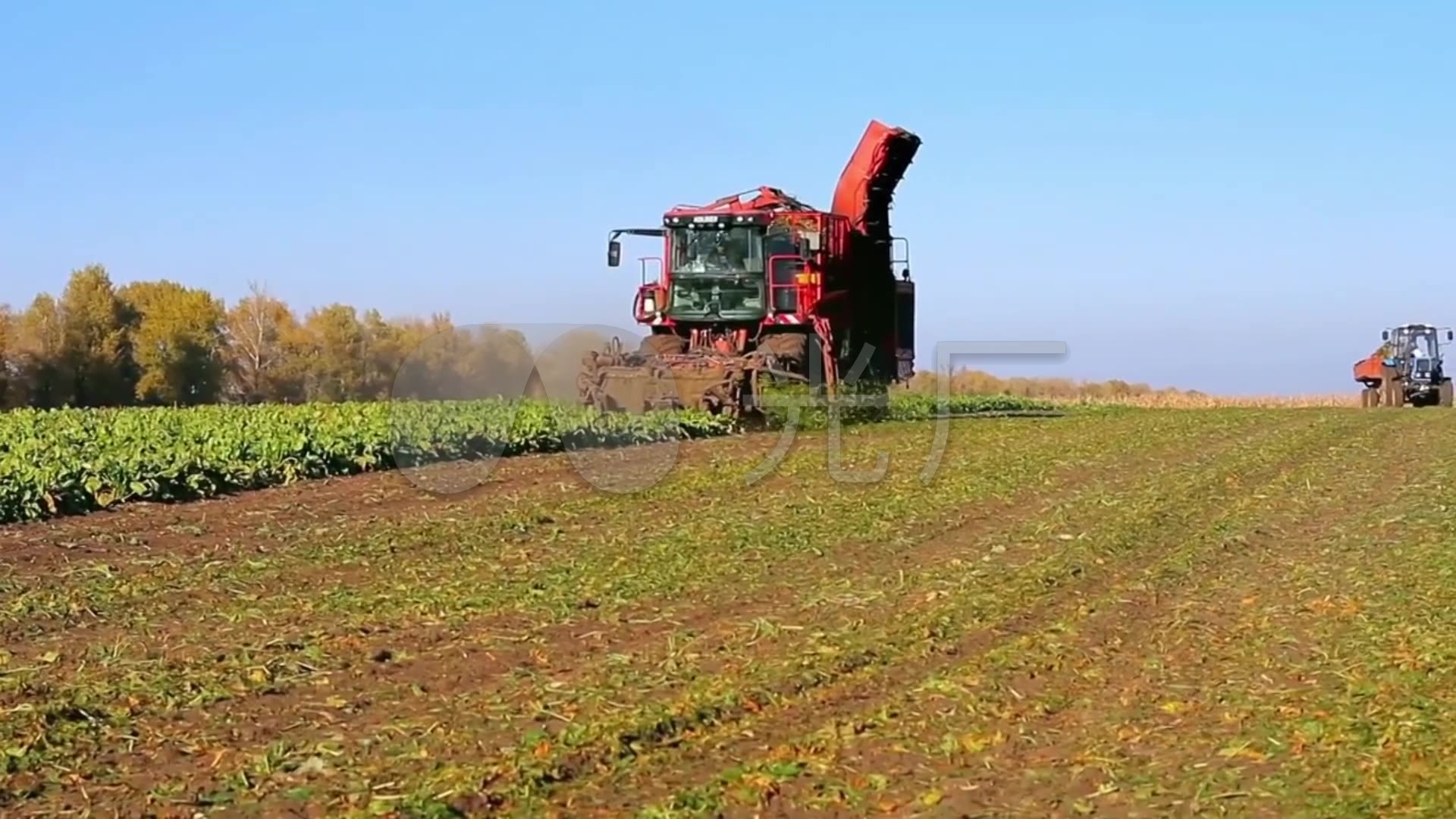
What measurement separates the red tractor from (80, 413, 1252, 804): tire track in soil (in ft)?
33.5

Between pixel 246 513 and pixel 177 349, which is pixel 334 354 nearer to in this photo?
pixel 177 349

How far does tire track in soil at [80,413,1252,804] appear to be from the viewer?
5.95 m

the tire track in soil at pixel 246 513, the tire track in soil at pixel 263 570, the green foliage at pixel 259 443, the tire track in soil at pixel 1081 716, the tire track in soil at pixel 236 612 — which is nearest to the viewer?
the tire track in soil at pixel 1081 716

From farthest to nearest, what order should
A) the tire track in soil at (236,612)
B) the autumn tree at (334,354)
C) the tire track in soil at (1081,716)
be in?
the autumn tree at (334,354), the tire track in soil at (236,612), the tire track in soil at (1081,716)

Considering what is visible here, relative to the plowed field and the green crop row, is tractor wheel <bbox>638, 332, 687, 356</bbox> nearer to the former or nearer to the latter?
the green crop row

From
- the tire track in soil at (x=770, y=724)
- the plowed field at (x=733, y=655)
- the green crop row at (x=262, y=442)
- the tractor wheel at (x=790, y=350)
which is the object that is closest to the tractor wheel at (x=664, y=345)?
the tractor wheel at (x=790, y=350)

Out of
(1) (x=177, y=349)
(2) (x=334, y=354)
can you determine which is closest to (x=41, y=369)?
(1) (x=177, y=349)

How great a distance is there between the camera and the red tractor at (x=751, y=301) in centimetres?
2017

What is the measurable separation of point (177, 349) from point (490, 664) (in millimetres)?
38434

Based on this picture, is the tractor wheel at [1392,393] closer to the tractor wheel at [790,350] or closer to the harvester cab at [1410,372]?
the harvester cab at [1410,372]

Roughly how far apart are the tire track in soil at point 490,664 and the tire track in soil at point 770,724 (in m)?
0.60

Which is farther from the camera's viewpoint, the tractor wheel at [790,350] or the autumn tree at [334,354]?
the autumn tree at [334,354]

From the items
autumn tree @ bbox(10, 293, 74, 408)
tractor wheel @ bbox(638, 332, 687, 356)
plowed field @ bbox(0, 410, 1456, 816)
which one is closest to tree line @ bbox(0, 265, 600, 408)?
autumn tree @ bbox(10, 293, 74, 408)

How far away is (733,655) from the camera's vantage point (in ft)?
23.0
